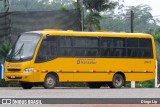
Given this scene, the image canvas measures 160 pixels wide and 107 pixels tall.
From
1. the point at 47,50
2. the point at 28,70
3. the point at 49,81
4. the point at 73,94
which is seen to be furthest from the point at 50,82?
the point at 73,94

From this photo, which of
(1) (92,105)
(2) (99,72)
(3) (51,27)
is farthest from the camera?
(3) (51,27)

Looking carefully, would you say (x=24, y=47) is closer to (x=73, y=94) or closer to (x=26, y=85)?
(x=26, y=85)

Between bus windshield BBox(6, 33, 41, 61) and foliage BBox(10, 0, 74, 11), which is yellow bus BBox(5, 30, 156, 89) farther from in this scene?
foliage BBox(10, 0, 74, 11)

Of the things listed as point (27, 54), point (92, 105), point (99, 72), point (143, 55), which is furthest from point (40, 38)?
point (92, 105)

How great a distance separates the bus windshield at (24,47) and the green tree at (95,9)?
34.8 feet

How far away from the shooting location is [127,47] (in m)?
38.0

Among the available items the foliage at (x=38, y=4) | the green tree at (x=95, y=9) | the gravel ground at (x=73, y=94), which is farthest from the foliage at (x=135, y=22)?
the gravel ground at (x=73, y=94)

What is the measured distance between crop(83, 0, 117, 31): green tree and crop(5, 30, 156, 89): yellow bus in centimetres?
695

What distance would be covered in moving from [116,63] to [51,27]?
Result: 4.32 meters

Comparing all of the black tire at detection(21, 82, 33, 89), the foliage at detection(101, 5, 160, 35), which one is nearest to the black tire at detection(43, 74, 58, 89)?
the black tire at detection(21, 82, 33, 89)

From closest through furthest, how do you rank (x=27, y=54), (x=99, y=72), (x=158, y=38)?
(x=27, y=54) < (x=99, y=72) < (x=158, y=38)

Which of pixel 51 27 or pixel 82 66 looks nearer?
pixel 82 66

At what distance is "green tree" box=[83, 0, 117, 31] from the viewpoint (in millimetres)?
45062

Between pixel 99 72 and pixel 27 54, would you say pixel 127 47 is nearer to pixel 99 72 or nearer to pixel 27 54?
pixel 99 72
